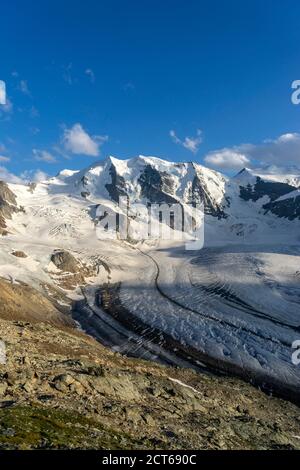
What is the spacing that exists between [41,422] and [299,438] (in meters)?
20.5

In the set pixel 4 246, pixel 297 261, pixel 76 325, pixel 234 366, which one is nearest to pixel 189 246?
pixel 297 261

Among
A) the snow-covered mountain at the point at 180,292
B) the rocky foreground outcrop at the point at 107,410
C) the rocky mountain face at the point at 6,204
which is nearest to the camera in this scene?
the rocky foreground outcrop at the point at 107,410

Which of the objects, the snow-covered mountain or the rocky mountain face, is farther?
the rocky mountain face

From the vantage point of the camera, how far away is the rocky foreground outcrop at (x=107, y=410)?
2034cm

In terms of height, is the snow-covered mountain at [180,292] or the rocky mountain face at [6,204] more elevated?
the rocky mountain face at [6,204]

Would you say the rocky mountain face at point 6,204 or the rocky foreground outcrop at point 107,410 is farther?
the rocky mountain face at point 6,204

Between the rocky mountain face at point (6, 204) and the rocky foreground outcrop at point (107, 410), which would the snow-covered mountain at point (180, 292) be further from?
the rocky foreground outcrop at point (107, 410)

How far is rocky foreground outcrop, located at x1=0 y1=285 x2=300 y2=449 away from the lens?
66.7 ft

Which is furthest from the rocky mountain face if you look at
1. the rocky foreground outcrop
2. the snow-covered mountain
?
the rocky foreground outcrop

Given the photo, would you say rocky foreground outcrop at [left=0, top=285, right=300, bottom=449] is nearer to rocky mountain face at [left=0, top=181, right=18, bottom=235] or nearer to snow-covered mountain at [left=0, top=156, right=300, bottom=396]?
snow-covered mountain at [left=0, top=156, right=300, bottom=396]

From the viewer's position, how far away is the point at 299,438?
32.7 m

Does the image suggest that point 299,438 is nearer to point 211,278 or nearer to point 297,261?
point 211,278

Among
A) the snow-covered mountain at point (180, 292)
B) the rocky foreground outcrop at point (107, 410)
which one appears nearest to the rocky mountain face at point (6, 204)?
the snow-covered mountain at point (180, 292)

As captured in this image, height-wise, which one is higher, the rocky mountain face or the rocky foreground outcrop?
the rocky mountain face
